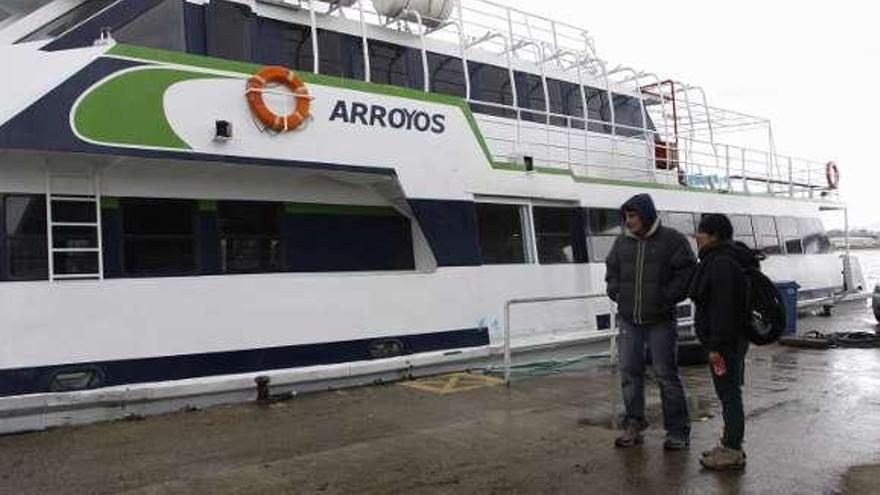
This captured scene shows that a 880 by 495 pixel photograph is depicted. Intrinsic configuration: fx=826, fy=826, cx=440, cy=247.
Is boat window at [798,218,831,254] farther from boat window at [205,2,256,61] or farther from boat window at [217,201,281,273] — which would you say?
boat window at [205,2,256,61]

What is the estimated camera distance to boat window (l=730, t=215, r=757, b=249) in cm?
1462

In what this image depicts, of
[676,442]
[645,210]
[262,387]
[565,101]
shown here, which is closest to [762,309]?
[645,210]

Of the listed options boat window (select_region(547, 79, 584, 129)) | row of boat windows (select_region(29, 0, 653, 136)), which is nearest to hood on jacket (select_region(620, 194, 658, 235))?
row of boat windows (select_region(29, 0, 653, 136))

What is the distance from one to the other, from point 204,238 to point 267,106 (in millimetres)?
1379

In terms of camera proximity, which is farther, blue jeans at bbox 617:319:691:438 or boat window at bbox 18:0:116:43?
boat window at bbox 18:0:116:43

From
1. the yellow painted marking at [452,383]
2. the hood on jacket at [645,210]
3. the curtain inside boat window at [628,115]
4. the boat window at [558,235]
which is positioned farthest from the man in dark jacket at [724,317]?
the curtain inside boat window at [628,115]

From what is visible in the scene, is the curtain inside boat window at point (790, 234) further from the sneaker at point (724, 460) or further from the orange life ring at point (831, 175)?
the sneaker at point (724, 460)

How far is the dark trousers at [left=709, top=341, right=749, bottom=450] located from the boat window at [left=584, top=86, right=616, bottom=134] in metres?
7.75

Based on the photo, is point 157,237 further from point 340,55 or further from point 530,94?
point 530,94

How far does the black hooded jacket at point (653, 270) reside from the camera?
5730 mm

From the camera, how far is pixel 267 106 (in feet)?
25.6

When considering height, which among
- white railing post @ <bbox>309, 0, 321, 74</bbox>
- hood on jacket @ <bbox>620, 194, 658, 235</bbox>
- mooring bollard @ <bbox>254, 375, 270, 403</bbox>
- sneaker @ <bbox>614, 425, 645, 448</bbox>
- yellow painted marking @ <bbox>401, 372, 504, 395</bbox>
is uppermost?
white railing post @ <bbox>309, 0, 321, 74</bbox>

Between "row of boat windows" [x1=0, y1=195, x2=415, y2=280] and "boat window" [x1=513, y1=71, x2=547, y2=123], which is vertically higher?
"boat window" [x1=513, y1=71, x2=547, y2=123]

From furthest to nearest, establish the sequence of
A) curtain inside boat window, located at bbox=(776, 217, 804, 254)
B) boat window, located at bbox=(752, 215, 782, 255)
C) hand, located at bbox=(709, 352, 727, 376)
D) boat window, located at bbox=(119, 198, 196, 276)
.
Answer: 1. curtain inside boat window, located at bbox=(776, 217, 804, 254)
2. boat window, located at bbox=(752, 215, 782, 255)
3. boat window, located at bbox=(119, 198, 196, 276)
4. hand, located at bbox=(709, 352, 727, 376)
